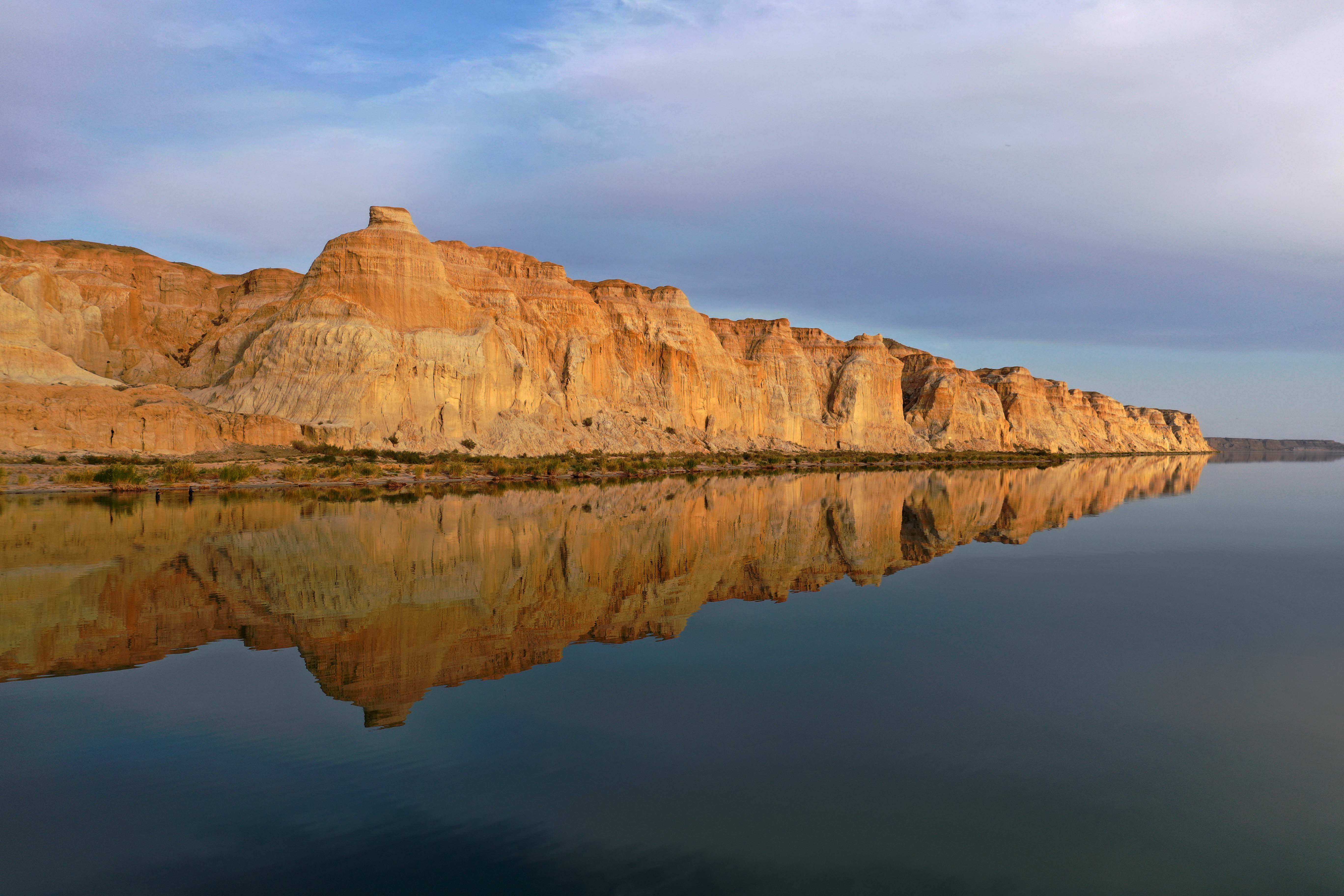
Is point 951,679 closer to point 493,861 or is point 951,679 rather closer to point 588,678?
point 588,678

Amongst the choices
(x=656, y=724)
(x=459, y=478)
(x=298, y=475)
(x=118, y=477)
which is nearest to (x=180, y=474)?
(x=118, y=477)

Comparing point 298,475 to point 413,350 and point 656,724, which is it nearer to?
point 413,350

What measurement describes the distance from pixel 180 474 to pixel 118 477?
2336 mm

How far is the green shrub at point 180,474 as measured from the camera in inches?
1286

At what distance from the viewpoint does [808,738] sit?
685 cm

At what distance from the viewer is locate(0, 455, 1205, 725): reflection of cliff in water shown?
369 inches

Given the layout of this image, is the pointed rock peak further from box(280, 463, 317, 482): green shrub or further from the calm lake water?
the calm lake water

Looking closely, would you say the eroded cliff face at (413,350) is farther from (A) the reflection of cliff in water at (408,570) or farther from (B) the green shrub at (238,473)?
(A) the reflection of cliff in water at (408,570)

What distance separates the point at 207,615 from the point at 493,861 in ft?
26.9

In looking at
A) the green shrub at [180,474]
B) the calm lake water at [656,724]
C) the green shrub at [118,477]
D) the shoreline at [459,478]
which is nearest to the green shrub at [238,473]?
the shoreline at [459,478]

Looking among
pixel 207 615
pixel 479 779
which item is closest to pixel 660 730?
pixel 479 779

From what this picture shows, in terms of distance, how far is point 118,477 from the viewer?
31.1m

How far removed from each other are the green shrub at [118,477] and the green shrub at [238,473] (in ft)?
10.2

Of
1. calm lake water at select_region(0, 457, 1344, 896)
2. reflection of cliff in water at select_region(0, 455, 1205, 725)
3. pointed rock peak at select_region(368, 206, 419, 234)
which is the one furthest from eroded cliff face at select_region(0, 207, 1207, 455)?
calm lake water at select_region(0, 457, 1344, 896)
